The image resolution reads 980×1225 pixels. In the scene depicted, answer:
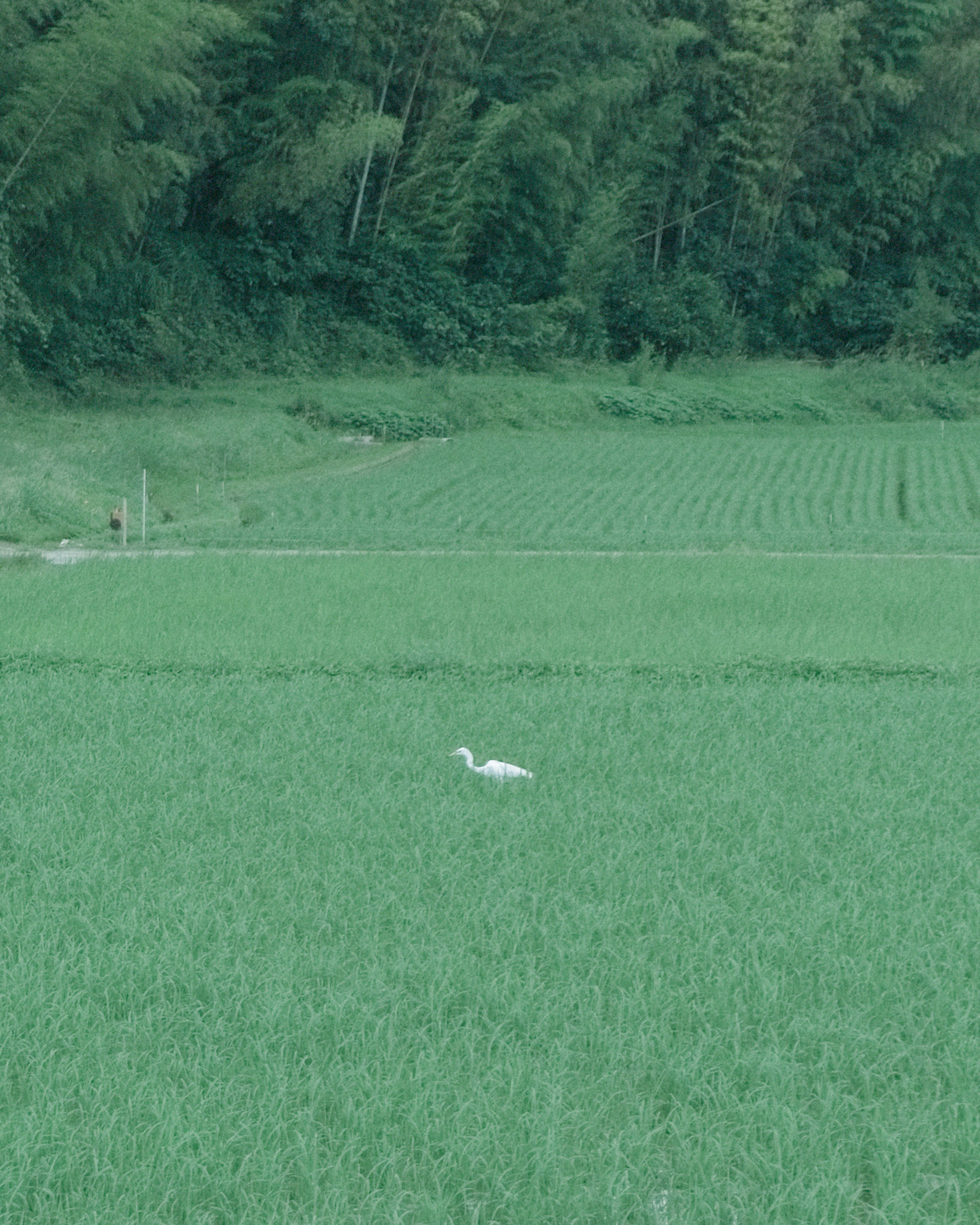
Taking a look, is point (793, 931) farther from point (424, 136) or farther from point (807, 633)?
point (424, 136)

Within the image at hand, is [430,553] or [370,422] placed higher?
[430,553]

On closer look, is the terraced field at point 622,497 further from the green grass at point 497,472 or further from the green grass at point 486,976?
the green grass at point 486,976

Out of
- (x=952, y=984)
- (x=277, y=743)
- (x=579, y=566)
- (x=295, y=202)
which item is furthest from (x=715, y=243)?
(x=952, y=984)

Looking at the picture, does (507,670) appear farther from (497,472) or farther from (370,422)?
(370,422)

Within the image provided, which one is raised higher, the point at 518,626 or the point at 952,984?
the point at 952,984

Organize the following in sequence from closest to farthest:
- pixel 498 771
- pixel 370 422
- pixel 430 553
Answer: pixel 498 771 < pixel 430 553 < pixel 370 422

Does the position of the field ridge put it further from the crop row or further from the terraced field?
the crop row

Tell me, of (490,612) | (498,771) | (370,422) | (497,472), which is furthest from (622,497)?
(498,771)
